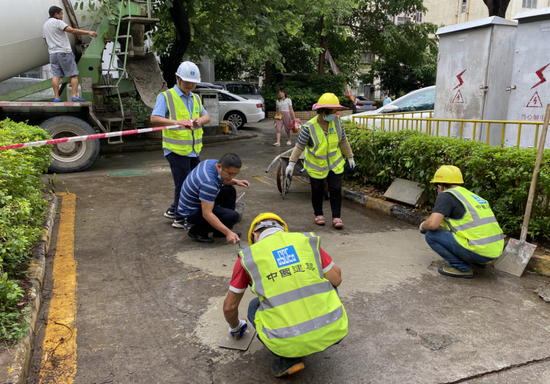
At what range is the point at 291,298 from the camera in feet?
7.90

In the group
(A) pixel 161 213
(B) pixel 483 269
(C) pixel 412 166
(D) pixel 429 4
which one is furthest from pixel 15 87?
(D) pixel 429 4

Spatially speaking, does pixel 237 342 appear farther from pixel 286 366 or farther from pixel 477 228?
pixel 477 228

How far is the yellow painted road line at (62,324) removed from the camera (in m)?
2.66

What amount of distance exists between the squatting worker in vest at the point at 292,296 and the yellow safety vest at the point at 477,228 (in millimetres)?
1889

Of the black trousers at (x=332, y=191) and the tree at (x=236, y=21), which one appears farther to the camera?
the tree at (x=236, y=21)

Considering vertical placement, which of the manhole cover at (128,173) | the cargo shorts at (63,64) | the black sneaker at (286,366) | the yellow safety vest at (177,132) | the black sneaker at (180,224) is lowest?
Answer: the black sneaker at (286,366)

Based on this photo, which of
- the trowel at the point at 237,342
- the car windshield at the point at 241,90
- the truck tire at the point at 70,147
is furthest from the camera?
the car windshield at the point at 241,90

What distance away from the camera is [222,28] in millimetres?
11727

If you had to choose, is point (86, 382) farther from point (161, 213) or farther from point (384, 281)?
point (161, 213)

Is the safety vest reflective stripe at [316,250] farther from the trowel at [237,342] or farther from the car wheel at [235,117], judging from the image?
the car wheel at [235,117]

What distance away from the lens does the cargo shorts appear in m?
7.99

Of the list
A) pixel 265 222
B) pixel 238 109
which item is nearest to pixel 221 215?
pixel 265 222

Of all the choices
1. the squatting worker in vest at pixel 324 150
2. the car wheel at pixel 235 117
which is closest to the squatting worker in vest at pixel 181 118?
the squatting worker in vest at pixel 324 150

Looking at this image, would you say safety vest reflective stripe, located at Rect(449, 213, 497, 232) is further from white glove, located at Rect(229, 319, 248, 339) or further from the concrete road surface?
white glove, located at Rect(229, 319, 248, 339)
